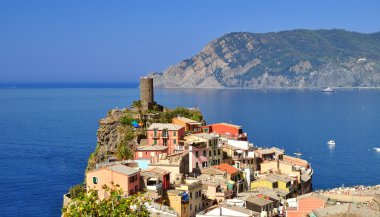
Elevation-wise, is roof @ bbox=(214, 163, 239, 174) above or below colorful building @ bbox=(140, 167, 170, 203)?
below

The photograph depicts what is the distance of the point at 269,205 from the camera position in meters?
50.3

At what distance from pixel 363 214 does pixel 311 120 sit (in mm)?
145913

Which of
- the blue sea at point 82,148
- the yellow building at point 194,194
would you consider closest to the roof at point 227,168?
the yellow building at point 194,194

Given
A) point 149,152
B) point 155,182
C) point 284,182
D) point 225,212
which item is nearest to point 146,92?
point 149,152

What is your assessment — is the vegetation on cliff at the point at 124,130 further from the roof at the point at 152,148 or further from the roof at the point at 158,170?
the roof at the point at 158,170

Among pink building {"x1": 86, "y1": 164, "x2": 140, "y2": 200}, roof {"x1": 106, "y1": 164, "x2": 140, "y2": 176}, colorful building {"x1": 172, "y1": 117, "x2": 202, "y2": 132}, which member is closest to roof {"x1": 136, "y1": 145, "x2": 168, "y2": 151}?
colorful building {"x1": 172, "y1": 117, "x2": 202, "y2": 132}

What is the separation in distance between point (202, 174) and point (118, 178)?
12988 millimetres

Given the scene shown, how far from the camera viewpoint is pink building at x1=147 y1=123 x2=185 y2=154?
→ 61.2 metres

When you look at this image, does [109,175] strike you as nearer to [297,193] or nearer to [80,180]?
[297,193]

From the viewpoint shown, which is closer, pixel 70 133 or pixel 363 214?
pixel 363 214

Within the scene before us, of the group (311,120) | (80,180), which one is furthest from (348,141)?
(80,180)

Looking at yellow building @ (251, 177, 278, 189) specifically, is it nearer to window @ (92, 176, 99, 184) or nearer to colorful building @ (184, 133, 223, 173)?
colorful building @ (184, 133, 223, 173)

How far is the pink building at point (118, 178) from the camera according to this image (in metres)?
45.3

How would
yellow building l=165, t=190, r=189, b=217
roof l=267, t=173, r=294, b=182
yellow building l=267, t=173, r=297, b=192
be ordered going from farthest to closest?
roof l=267, t=173, r=294, b=182 → yellow building l=267, t=173, r=297, b=192 → yellow building l=165, t=190, r=189, b=217
